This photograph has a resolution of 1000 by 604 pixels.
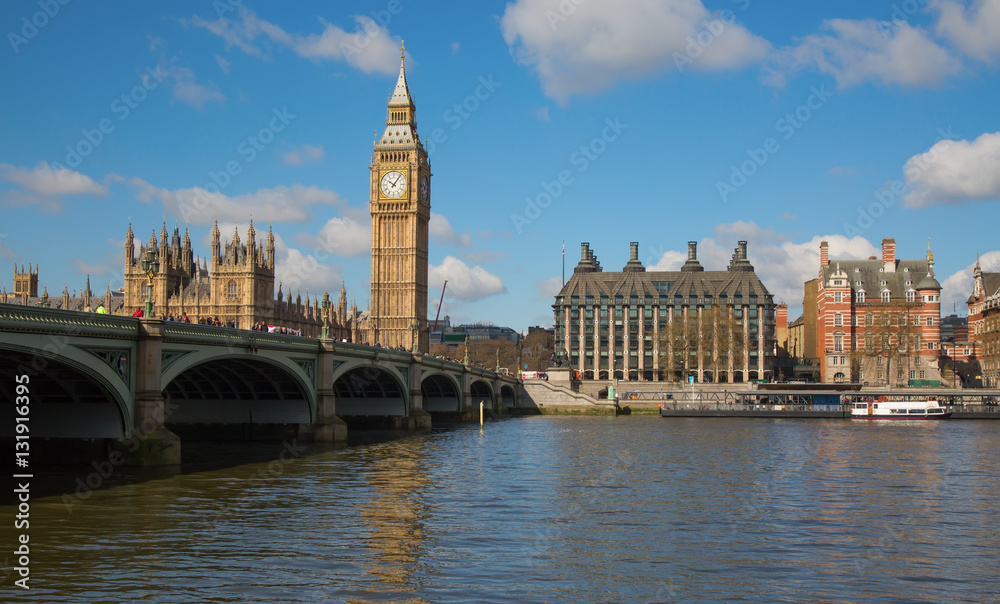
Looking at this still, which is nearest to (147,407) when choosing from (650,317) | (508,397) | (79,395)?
(79,395)

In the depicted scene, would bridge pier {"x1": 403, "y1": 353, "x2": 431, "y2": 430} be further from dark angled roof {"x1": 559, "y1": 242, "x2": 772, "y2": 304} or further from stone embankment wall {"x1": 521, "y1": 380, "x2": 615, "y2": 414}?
dark angled roof {"x1": 559, "y1": 242, "x2": 772, "y2": 304}

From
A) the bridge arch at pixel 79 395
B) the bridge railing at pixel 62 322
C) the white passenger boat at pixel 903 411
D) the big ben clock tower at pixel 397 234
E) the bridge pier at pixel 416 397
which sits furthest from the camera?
the big ben clock tower at pixel 397 234

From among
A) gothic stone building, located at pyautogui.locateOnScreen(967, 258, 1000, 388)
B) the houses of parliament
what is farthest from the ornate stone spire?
gothic stone building, located at pyautogui.locateOnScreen(967, 258, 1000, 388)

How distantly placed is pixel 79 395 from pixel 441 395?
58.1 m

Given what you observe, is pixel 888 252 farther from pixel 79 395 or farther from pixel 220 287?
pixel 79 395

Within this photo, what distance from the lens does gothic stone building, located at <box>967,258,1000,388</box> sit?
4970 inches

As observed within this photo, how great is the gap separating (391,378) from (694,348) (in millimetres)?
85618

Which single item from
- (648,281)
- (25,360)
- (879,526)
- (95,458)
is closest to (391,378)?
(95,458)

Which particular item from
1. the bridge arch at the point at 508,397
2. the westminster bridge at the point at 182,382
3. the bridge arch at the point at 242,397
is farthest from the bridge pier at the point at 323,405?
the bridge arch at the point at 508,397

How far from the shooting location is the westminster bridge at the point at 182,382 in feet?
113

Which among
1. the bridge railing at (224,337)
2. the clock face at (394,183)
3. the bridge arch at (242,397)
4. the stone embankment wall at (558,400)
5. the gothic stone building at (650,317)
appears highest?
the clock face at (394,183)

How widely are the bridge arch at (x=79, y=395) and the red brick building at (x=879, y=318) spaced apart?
10710cm

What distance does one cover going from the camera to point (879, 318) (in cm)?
12800

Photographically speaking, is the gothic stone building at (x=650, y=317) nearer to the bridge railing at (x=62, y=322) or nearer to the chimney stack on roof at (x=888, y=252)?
the chimney stack on roof at (x=888, y=252)
